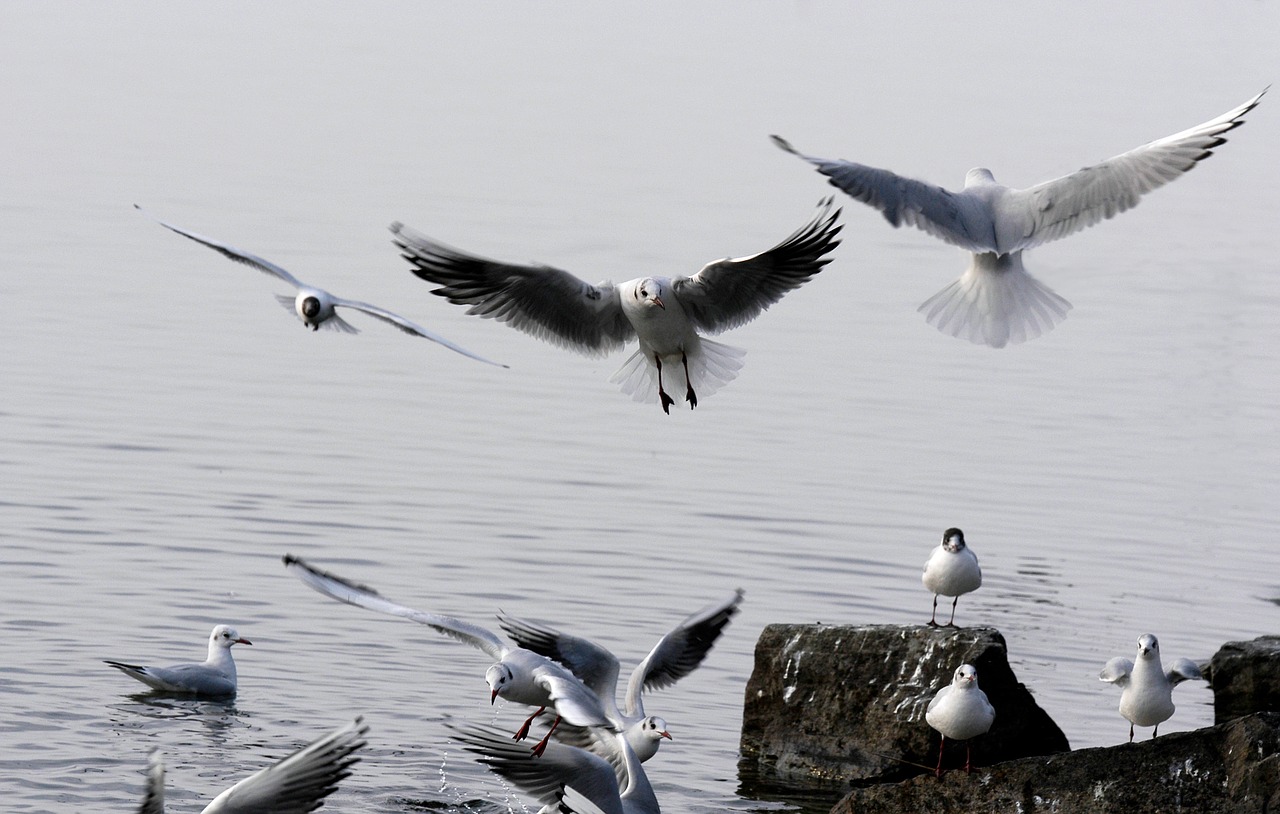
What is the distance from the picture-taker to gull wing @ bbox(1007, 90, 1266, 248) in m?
10.2

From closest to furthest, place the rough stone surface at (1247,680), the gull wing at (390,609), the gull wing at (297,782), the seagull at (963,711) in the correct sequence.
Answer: the gull wing at (297,782) → the seagull at (963,711) → the gull wing at (390,609) → the rough stone surface at (1247,680)

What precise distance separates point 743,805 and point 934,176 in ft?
56.8

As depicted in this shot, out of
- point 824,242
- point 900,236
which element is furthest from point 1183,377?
point 824,242

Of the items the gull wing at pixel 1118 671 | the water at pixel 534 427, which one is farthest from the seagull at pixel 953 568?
the water at pixel 534 427

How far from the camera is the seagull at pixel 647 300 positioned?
9.41 m

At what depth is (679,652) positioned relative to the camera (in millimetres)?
9742

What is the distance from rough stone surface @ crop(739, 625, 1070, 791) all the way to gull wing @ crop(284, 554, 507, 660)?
1.53m

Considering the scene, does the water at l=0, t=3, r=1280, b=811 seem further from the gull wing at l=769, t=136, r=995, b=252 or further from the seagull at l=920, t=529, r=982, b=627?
the gull wing at l=769, t=136, r=995, b=252

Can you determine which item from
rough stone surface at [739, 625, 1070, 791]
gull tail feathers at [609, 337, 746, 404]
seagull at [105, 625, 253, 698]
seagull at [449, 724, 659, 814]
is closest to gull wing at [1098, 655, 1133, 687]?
rough stone surface at [739, 625, 1070, 791]

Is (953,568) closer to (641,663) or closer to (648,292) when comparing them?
(641,663)

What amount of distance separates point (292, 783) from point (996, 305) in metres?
5.36

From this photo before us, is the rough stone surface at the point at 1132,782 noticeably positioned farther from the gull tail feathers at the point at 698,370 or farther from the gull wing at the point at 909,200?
the gull wing at the point at 909,200

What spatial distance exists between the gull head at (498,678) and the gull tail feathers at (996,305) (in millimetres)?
3100

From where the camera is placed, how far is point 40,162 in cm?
2533
